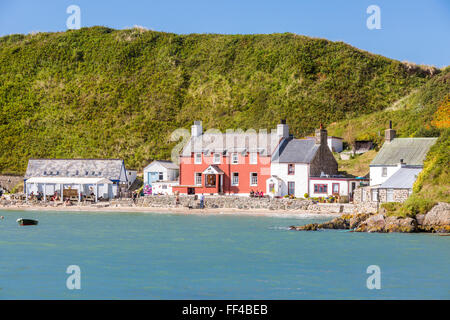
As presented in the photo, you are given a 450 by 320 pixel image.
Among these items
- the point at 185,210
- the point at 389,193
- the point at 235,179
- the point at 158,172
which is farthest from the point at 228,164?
the point at 389,193

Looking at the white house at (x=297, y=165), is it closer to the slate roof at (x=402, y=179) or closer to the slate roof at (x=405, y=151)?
the slate roof at (x=405, y=151)

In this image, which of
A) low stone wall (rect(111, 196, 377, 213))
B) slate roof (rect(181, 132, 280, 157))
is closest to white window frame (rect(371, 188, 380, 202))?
low stone wall (rect(111, 196, 377, 213))

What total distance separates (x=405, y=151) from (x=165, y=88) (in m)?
51.1

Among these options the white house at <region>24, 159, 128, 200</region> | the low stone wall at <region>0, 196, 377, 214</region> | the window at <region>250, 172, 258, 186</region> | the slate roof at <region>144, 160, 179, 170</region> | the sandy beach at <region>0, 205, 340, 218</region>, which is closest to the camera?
the low stone wall at <region>0, 196, 377, 214</region>

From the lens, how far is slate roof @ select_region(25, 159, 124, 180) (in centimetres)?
6219

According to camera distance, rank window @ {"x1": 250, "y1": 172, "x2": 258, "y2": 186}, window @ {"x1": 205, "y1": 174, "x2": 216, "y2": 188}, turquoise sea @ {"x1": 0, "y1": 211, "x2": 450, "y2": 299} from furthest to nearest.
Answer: window @ {"x1": 205, "y1": 174, "x2": 216, "y2": 188}, window @ {"x1": 250, "y1": 172, "x2": 258, "y2": 186}, turquoise sea @ {"x1": 0, "y1": 211, "x2": 450, "y2": 299}

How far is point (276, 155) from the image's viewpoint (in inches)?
2217

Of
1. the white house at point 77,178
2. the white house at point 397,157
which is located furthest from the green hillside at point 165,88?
the white house at point 397,157

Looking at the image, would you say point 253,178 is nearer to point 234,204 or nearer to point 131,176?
point 234,204

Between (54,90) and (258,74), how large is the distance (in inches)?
1284

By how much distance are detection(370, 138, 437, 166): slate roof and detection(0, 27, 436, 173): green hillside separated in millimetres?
23908

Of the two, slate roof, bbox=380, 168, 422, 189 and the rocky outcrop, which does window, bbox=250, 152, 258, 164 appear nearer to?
slate roof, bbox=380, 168, 422, 189

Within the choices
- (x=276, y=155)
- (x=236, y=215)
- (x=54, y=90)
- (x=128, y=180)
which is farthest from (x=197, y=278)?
(x=54, y=90)
